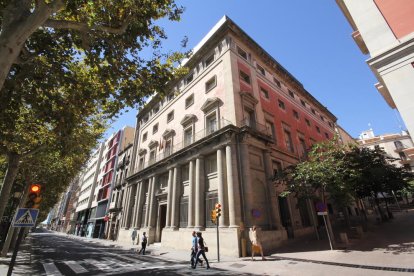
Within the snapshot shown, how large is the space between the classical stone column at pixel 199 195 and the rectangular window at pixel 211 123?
2.83 meters

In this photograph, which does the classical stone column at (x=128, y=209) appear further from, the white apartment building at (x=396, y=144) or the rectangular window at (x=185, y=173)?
the white apartment building at (x=396, y=144)

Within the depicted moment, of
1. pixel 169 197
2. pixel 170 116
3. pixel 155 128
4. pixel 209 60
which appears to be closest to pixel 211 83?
pixel 209 60

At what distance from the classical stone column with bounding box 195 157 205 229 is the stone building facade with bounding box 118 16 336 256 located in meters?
0.07

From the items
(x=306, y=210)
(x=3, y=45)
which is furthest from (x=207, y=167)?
(x=3, y=45)

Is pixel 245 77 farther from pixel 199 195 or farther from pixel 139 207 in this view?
pixel 139 207

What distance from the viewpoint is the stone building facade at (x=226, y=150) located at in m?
15.3

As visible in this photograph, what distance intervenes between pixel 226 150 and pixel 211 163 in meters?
2.61

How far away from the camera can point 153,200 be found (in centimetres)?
2355

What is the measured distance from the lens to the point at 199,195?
17078 mm

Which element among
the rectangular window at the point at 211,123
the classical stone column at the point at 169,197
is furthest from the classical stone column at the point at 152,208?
the rectangular window at the point at 211,123

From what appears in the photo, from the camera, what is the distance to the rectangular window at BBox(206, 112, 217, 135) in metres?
19.4

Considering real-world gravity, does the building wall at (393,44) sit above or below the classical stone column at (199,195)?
above

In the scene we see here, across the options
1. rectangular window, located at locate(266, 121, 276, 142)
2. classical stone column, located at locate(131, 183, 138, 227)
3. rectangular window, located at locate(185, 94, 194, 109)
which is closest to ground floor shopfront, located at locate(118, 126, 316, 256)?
rectangular window, located at locate(266, 121, 276, 142)

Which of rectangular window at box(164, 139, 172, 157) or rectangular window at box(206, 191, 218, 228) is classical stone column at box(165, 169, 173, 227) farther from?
rectangular window at box(206, 191, 218, 228)
